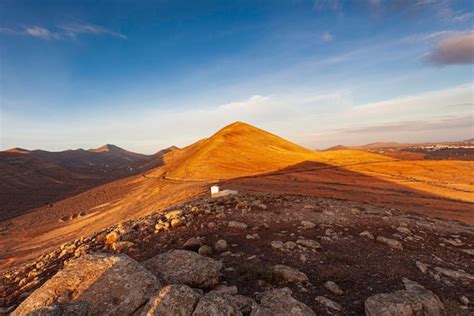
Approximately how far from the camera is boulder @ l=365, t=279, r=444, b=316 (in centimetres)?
405

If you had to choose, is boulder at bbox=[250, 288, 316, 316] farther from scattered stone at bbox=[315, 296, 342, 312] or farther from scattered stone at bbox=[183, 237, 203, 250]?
scattered stone at bbox=[183, 237, 203, 250]

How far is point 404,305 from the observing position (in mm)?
4109

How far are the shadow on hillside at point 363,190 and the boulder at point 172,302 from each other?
1438 centimetres

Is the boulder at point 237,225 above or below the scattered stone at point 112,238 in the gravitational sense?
above

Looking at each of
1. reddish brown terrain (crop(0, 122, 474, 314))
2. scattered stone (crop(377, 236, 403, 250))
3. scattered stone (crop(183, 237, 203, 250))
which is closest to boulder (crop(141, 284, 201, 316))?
reddish brown terrain (crop(0, 122, 474, 314))

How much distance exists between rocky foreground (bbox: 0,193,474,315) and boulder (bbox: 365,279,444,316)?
2cm

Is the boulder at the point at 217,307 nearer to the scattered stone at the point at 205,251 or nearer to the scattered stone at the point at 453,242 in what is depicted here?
the scattered stone at the point at 205,251

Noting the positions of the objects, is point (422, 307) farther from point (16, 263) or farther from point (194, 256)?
point (16, 263)

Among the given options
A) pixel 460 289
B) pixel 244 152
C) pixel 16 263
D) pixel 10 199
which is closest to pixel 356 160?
pixel 244 152

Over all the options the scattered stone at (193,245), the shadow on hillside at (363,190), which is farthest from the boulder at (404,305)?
the shadow on hillside at (363,190)

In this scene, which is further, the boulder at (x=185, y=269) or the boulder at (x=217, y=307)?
the boulder at (x=185, y=269)

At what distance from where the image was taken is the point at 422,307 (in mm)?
4172

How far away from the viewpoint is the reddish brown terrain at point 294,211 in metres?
6.83

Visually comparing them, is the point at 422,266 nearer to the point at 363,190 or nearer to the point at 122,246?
the point at 122,246
